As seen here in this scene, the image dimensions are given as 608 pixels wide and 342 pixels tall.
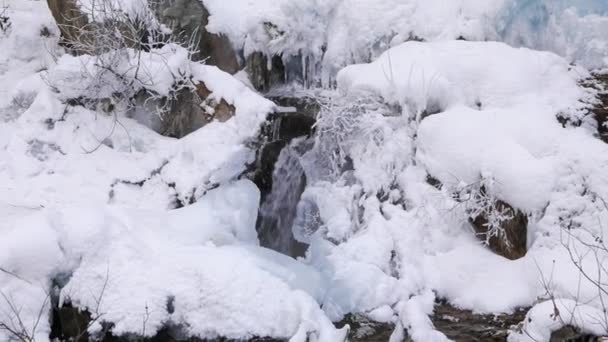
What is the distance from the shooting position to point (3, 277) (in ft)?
12.1

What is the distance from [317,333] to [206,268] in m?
0.88

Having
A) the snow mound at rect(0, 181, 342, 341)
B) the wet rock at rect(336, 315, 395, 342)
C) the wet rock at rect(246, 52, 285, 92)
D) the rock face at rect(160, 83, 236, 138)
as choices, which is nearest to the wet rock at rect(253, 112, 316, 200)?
the rock face at rect(160, 83, 236, 138)

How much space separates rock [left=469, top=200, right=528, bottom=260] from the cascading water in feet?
5.71

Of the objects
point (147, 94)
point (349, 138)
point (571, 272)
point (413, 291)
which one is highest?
point (147, 94)

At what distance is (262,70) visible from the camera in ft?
21.4

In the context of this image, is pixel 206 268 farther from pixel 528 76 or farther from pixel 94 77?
pixel 528 76

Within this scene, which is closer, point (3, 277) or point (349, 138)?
point (3, 277)

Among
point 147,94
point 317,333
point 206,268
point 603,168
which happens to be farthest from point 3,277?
point 603,168

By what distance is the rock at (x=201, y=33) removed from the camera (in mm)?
6426

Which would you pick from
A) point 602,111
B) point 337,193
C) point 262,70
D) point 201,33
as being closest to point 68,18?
point 201,33

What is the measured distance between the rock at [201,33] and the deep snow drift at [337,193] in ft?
0.63

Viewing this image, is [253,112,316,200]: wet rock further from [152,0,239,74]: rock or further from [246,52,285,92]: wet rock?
[152,0,239,74]: rock

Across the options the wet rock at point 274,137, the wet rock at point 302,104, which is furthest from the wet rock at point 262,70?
the wet rock at point 274,137

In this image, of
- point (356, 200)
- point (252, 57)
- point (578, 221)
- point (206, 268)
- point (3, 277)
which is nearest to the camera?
point (3, 277)
